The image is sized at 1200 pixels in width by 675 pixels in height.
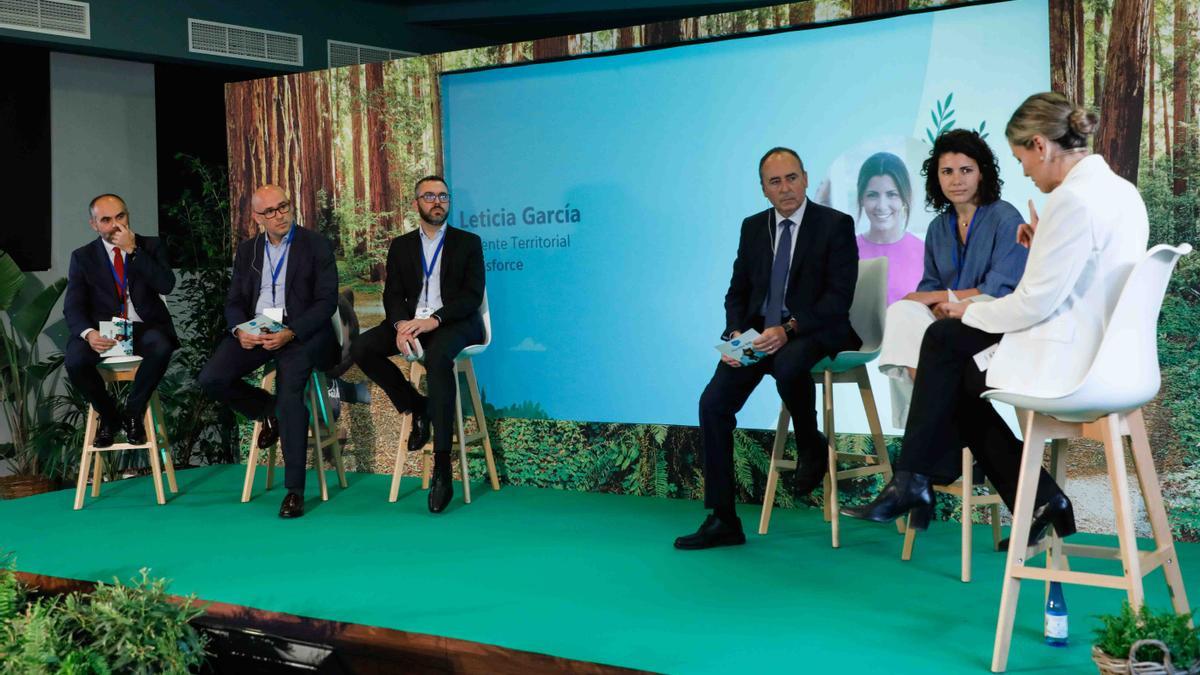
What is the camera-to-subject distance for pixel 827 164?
16.0 ft

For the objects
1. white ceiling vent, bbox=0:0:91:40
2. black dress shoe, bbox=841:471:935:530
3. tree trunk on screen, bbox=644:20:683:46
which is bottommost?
black dress shoe, bbox=841:471:935:530

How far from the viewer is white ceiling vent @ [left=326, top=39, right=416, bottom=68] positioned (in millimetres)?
8172

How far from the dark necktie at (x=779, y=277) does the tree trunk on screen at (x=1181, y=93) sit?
1360mm

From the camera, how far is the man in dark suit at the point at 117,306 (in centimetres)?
544

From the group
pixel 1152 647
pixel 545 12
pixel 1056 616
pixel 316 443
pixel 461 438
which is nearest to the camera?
pixel 1152 647

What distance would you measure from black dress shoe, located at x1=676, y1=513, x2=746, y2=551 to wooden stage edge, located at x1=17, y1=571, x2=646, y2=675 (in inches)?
48.7

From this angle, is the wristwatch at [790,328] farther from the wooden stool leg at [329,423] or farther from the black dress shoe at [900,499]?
the wooden stool leg at [329,423]

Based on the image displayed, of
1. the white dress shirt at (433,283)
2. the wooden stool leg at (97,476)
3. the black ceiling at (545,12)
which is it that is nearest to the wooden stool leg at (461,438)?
the white dress shirt at (433,283)

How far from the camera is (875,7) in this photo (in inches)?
184

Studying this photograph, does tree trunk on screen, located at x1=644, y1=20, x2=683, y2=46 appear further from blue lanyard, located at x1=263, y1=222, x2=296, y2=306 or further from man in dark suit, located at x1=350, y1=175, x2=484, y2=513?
blue lanyard, located at x1=263, y1=222, x2=296, y2=306

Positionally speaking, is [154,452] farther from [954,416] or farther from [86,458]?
[954,416]

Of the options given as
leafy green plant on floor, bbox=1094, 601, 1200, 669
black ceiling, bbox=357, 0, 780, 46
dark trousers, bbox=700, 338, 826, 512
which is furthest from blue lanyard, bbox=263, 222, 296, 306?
leafy green plant on floor, bbox=1094, 601, 1200, 669

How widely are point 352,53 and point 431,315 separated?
3720 millimetres

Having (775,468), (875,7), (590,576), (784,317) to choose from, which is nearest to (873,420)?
(775,468)
